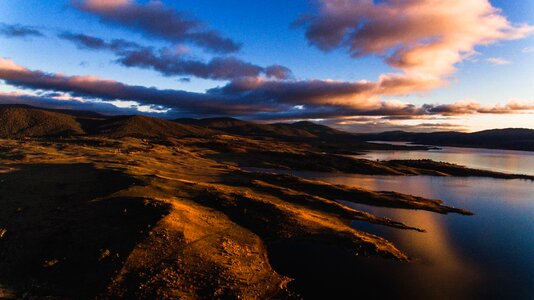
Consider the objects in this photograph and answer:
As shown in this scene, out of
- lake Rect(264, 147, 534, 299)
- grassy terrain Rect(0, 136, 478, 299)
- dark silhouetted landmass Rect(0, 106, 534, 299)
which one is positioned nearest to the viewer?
dark silhouetted landmass Rect(0, 106, 534, 299)

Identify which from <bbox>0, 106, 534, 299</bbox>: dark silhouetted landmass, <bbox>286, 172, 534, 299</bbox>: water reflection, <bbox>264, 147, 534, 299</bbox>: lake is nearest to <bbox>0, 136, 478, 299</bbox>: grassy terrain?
<bbox>0, 106, 534, 299</bbox>: dark silhouetted landmass

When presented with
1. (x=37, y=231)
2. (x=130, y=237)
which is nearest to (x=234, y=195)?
(x=130, y=237)

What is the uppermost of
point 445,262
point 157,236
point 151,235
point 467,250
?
point 151,235

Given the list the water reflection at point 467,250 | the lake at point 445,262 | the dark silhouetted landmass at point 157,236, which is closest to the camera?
the dark silhouetted landmass at point 157,236

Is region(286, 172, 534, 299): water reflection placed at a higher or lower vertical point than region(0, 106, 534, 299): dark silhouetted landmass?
lower

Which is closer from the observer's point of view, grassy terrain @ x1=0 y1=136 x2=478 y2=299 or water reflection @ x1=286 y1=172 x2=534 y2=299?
grassy terrain @ x1=0 y1=136 x2=478 y2=299

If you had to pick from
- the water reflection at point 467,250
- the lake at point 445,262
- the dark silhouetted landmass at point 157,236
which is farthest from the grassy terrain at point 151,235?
the water reflection at point 467,250

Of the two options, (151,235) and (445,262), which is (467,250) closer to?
(445,262)

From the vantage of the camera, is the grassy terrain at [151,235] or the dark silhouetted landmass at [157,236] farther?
the grassy terrain at [151,235]

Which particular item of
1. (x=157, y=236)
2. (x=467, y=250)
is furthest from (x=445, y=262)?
(x=157, y=236)

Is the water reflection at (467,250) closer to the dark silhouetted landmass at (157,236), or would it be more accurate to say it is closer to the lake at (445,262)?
the lake at (445,262)

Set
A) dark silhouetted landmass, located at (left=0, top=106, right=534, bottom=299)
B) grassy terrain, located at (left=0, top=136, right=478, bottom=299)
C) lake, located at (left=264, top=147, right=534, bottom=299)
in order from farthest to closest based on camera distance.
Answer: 1. lake, located at (left=264, top=147, right=534, bottom=299)
2. grassy terrain, located at (left=0, top=136, right=478, bottom=299)
3. dark silhouetted landmass, located at (left=0, top=106, right=534, bottom=299)

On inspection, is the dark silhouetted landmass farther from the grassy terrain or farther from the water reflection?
the water reflection
